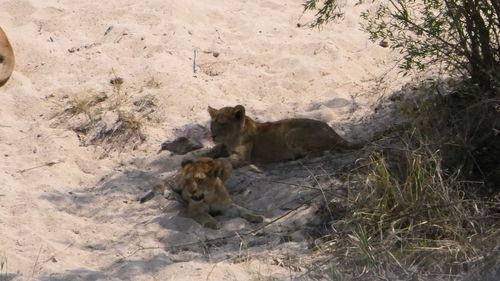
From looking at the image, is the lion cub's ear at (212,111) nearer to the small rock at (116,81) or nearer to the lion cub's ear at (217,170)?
the lion cub's ear at (217,170)

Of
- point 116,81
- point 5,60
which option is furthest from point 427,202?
point 5,60

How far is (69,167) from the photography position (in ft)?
28.3

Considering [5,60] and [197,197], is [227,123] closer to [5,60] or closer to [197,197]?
[197,197]

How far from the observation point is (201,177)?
8.03m

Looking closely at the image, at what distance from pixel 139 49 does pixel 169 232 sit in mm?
3332

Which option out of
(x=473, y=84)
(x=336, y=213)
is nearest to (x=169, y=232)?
(x=336, y=213)

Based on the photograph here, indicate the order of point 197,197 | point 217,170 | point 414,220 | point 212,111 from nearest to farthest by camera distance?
point 414,220 → point 197,197 → point 217,170 → point 212,111

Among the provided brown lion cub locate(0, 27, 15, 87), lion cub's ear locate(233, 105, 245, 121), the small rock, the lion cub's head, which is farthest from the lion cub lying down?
brown lion cub locate(0, 27, 15, 87)

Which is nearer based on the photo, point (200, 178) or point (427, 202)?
point (427, 202)

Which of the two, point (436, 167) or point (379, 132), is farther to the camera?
point (379, 132)

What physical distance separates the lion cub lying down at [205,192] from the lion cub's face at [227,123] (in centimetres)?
77

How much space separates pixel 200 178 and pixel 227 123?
3.56 ft

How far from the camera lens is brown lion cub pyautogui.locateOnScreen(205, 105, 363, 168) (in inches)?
350

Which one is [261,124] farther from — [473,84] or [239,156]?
[473,84]
